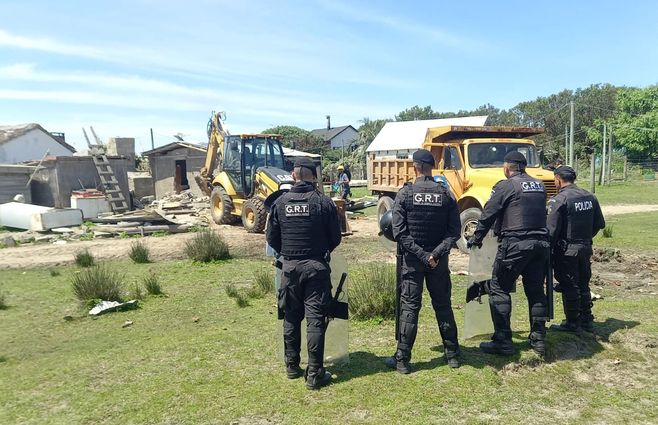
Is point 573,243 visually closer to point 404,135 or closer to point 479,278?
point 479,278

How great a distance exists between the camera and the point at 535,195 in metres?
4.53

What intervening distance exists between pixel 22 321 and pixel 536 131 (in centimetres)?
1060

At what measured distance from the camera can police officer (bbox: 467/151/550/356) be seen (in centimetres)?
449

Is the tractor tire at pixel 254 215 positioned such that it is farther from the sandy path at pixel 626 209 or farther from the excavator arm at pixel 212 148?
the sandy path at pixel 626 209

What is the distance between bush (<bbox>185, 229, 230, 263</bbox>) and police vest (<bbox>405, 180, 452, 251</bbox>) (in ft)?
21.7

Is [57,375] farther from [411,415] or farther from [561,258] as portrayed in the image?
[561,258]

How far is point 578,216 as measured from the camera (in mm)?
5031

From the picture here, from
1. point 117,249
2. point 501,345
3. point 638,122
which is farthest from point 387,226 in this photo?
point 638,122

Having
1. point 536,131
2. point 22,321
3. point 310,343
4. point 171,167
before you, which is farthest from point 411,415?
point 171,167

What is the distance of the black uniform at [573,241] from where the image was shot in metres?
5.01

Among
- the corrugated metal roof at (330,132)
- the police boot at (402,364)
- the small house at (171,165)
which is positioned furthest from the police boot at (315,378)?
the corrugated metal roof at (330,132)

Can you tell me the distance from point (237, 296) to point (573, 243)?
14.5ft

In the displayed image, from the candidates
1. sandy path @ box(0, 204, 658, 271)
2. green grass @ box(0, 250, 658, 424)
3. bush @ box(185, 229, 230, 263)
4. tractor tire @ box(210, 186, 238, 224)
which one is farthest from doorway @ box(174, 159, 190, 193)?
green grass @ box(0, 250, 658, 424)

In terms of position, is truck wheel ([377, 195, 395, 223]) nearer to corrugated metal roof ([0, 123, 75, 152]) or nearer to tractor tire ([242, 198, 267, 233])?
tractor tire ([242, 198, 267, 233])
